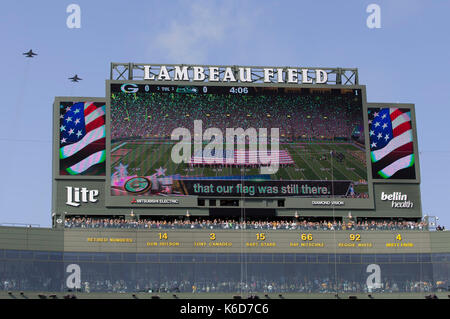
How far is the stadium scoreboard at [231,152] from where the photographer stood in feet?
376

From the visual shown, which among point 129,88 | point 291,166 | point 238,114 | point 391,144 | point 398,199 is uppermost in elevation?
point 129,88

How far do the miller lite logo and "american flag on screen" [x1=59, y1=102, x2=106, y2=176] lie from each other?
196 cm

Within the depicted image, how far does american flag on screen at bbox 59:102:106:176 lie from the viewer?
114750 millimetres

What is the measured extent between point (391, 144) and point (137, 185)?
104ft

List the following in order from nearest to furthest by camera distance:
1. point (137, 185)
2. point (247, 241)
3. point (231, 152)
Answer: point (247, 241) < point (137, 185) < point (231, 152)

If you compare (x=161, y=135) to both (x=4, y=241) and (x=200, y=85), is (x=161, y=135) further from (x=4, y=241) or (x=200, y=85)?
(x=4, y=241)

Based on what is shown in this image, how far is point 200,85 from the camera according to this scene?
118 metres

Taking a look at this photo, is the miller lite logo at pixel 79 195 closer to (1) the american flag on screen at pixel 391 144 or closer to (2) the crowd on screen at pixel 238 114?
(2) the crowd on screen at pixel 238 114

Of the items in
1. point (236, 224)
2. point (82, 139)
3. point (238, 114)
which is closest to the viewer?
point (236, 224)

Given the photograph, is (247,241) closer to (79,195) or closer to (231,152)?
(231,152)

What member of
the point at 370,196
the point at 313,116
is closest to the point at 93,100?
the point at 313,116

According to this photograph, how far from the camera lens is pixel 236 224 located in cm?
11369

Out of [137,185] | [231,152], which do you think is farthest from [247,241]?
[137,185]

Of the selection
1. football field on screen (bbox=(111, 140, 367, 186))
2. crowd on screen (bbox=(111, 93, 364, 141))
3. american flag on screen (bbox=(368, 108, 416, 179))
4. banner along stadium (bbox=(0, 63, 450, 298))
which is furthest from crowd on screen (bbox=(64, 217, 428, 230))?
crowd on screen (bbox=(111, 93, 364, 141))
